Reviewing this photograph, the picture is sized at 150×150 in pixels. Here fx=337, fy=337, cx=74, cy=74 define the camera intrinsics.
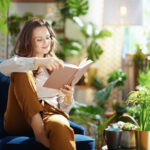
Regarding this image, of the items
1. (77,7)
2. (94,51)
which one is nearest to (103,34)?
(94,51)

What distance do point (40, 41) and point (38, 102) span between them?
0.55m

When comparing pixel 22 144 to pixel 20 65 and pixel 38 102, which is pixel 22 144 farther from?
pixel 20 65

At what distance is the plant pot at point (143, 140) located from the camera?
6.44 feet

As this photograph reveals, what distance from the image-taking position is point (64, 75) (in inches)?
78.6

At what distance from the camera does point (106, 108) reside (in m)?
5.55

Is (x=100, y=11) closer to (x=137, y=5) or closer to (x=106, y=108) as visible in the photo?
(x=137, y=5)

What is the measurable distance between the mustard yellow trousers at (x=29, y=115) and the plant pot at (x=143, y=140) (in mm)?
406

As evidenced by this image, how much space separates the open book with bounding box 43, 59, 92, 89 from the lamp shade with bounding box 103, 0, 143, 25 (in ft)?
9.95

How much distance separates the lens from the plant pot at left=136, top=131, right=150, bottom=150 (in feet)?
6.44

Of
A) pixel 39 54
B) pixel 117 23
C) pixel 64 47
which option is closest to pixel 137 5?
pixel 117 23

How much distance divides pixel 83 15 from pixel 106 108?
5.12ft

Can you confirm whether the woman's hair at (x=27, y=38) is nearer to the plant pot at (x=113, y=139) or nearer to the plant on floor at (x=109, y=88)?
the plant pot at (x=113, y=139)

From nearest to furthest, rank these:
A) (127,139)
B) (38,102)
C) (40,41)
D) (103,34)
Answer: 1. (38,102)
2. (127,139)
3. (40,41)
4. (103,34)

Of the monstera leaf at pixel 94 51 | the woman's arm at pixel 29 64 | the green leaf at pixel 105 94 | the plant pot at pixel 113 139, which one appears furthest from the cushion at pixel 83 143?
the monstera leaf at pixel 94 51
